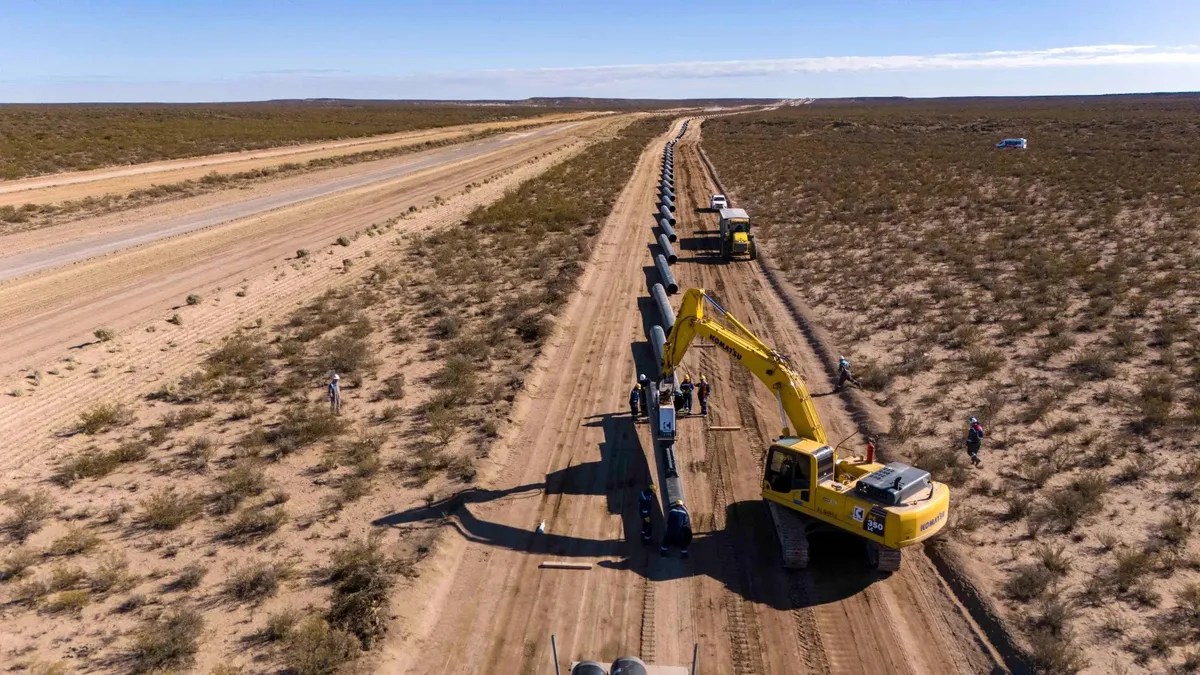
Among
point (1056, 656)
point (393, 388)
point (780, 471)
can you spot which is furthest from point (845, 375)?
point (393, 388)

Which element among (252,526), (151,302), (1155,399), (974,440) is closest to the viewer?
(252,526)

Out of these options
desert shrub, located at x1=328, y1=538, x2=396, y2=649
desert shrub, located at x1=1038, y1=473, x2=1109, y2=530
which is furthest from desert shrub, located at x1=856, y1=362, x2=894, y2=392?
desert shrub, located at x1=328, y1=538, x2=396, y2=649

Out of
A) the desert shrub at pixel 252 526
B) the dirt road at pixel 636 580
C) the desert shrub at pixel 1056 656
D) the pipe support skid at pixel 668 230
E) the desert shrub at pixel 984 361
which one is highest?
the pipe support skid at pixel 668 230

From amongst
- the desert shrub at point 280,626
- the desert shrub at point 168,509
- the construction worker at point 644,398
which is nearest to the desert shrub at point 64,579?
the desert shrub at point 168,509

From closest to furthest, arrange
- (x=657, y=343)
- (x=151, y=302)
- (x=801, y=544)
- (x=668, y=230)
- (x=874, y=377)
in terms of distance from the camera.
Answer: (x=801, y=544) < (x=874, y=377) < (x=657, y=343) < (x=151, y=302) < (x=668, y=230)

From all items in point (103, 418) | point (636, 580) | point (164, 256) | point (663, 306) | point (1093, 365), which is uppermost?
point (663, 306)

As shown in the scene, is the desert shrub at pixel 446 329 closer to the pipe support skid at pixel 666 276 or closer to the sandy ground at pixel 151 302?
the sandy ground at pixel 151 302

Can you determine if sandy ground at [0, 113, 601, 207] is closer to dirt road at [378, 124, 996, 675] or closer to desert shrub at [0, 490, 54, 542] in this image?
desert shrub at [0, 490, 54, 542]

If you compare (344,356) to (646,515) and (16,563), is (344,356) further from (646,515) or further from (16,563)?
(646,515)
